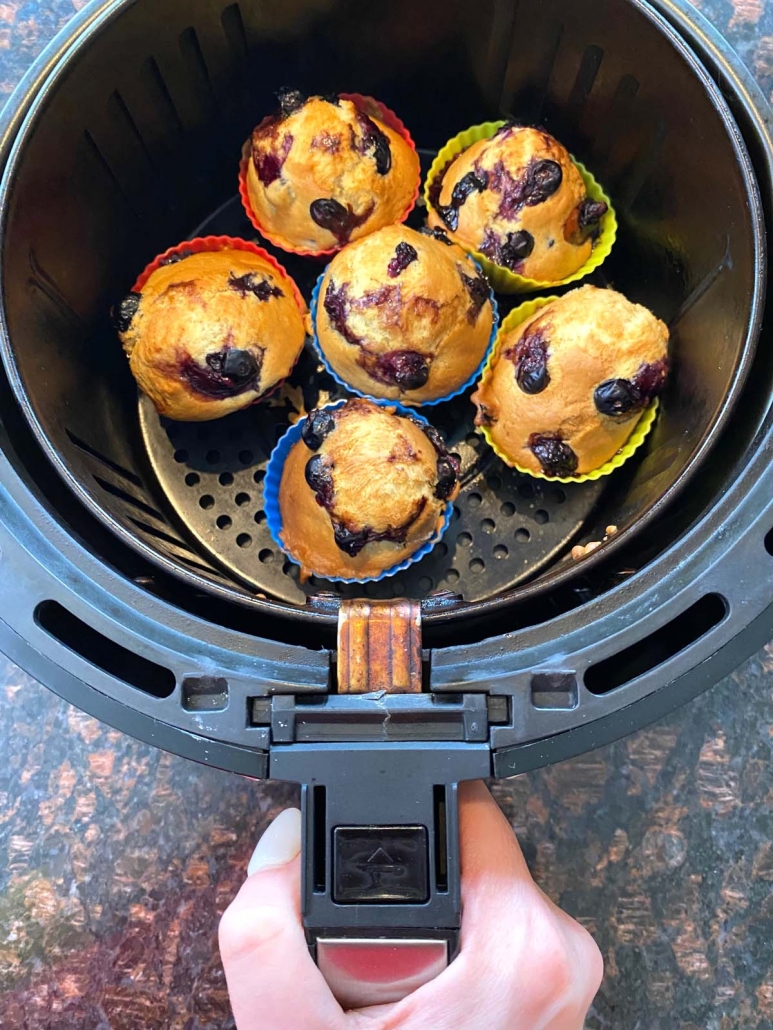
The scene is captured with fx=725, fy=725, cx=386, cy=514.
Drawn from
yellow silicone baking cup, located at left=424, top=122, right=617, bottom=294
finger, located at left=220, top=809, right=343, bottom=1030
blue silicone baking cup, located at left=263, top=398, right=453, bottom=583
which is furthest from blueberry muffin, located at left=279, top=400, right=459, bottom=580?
finger, located at left=220, top=809, right=343, bottom=1030

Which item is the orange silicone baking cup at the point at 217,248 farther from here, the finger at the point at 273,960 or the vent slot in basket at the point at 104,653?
the finger at the point at 273,960

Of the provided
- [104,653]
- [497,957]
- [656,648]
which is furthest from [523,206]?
[497,957]

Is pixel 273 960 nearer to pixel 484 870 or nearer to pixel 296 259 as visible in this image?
pixel 484 870

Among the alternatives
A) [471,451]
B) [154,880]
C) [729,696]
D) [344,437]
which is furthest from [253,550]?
[729,696]

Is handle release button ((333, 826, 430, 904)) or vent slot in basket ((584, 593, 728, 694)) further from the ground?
vent slot in basket ((584, 593, 728, 694))

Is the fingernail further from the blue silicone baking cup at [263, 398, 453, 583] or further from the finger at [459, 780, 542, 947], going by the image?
the blue silicone baking cup at [263, 398, 453, 583]

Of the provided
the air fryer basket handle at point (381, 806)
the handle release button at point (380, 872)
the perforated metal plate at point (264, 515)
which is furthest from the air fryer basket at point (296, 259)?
the handle release button at point (380, 872)

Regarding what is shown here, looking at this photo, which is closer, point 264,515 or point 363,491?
point 363,491
